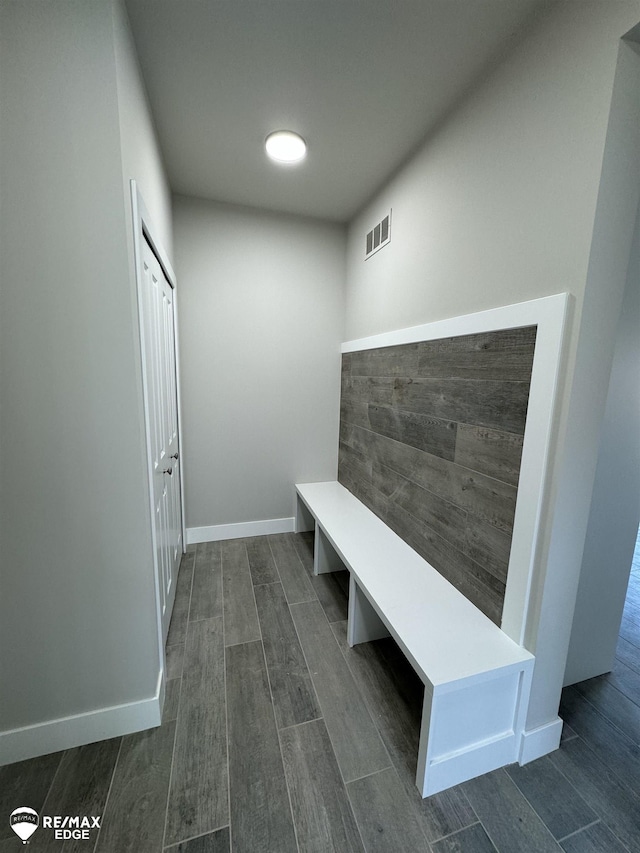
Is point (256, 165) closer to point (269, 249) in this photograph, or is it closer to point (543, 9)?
point (269, 249)

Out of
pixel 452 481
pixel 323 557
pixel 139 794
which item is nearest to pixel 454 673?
pixel 452 481

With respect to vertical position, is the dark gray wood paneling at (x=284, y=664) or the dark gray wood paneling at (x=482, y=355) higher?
the dark gray wood paneling at (x=482, y=355)

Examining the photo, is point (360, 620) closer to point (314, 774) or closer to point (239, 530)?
point (314, 774)

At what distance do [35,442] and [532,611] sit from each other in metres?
1.80

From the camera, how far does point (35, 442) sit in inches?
43.9

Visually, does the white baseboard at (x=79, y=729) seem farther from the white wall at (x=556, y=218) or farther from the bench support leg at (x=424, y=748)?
the white wall at (x=556, y=218)

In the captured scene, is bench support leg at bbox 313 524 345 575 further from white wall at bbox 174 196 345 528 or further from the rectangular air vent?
the rectangular air vent

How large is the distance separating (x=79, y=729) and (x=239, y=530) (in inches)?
64.3

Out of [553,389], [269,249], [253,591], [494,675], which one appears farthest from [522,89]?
[253,591]

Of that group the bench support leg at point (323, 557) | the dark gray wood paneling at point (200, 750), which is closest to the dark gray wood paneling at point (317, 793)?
the dark gray wood paneling at point (200, 750)

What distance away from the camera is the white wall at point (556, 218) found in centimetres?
100

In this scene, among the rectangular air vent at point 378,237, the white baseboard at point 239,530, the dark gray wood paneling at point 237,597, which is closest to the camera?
the dark gray wood paneling at point 237,597

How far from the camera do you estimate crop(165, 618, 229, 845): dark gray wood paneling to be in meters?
1.08

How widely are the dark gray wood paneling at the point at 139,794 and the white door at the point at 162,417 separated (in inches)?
17.2
